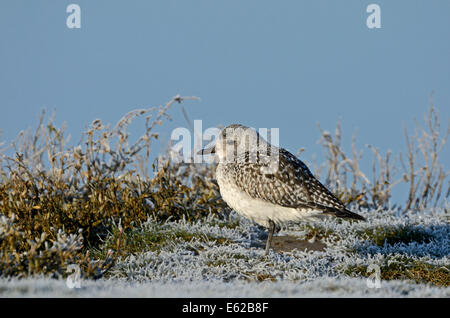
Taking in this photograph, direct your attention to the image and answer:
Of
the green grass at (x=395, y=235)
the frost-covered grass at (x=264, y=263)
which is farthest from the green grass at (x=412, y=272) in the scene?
the green grass at (x=395, y=235)

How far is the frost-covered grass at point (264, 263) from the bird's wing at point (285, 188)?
83 cm

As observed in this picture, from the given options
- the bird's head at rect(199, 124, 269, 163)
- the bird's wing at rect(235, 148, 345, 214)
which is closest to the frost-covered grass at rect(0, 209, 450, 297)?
the bird's wing at rect(235, 148, 345, 214)

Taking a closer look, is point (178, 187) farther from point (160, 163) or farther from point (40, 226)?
point (40, 226)

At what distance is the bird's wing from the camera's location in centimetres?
823

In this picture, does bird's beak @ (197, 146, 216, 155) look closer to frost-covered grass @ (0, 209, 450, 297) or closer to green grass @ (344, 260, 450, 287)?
frost-covered grass @ (0, 209, 450, 297)

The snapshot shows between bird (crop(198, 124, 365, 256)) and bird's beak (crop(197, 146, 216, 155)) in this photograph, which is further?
bird's beak (crop(197, 146, 216, 155))

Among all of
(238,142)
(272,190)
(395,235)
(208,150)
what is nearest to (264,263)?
(272,190)

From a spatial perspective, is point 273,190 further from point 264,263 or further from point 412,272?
point 412,272

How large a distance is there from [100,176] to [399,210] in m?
6.73

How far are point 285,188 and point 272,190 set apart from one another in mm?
194

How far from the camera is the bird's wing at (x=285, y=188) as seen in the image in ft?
27.0

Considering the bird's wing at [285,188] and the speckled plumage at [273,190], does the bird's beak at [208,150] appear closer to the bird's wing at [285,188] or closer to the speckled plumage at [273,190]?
the speckled plumage at [273,190]
